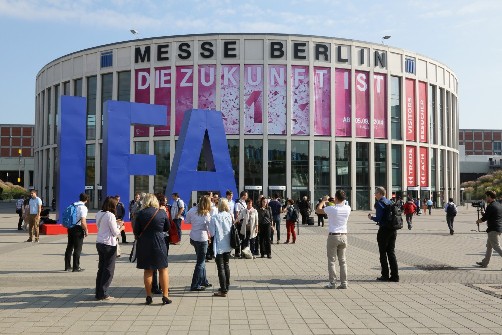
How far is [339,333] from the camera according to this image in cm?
610

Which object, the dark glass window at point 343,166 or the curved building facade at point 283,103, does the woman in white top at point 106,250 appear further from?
the dark glass window at point 343,166

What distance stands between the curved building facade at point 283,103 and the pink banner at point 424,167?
→ 426mm

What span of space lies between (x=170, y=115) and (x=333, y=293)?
42.3 meters

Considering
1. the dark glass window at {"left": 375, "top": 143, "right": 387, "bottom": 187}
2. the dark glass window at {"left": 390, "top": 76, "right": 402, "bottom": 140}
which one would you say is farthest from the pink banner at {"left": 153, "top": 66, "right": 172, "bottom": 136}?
the dark glass window at {"left": 390, "top": 76, "right": 402, "bottom": 140}

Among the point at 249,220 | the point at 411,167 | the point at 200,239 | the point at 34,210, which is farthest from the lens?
the point at 411,167

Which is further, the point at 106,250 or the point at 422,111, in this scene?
the point at 422,111

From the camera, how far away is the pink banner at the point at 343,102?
50.3 m

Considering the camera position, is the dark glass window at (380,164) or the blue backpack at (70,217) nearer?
the blue backpack at (70,217)

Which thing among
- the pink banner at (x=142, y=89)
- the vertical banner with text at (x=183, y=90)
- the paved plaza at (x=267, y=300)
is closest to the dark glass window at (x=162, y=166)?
the vertical banner with text at (x=183, y=90)

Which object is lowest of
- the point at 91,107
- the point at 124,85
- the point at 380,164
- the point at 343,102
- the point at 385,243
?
the point at 385,243

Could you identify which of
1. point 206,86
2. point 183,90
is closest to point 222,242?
point 206,86

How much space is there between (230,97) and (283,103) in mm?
5166

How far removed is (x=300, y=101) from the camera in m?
49.1

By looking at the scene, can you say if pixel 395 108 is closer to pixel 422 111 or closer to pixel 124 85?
pixel 422 111
